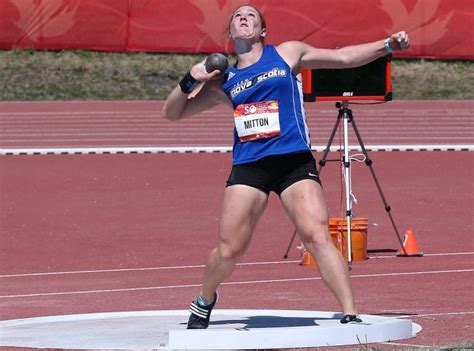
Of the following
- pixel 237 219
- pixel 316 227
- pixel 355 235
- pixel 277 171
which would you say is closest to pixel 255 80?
pixel 277 171

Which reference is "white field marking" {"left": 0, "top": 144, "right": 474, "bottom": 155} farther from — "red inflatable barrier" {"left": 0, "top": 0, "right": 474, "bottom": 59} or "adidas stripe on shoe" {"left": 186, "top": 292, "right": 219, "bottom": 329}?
"adidas stripe on shoe" {"left": 186, "top": 292, "right": 219, "bottom": 329}

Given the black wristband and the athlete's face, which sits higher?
the athlete's face

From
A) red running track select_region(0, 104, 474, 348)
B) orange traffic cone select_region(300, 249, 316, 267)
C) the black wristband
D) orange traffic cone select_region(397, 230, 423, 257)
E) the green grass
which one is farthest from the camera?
the green grass

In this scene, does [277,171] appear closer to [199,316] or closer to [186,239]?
[199,316]

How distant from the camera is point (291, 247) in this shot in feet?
46.0

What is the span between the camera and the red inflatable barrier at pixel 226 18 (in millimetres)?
30766

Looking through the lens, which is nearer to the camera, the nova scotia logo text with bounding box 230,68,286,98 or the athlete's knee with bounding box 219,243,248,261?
the nova scotia logo text with bounding box 230,68,286,98

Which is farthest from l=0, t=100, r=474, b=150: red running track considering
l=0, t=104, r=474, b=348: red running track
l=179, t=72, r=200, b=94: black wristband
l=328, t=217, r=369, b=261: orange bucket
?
l=179, t=72, r=200, b=94: black wristband

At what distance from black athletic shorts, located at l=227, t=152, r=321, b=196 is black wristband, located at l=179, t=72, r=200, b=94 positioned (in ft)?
1.78

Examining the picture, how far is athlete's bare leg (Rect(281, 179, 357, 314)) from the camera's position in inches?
316

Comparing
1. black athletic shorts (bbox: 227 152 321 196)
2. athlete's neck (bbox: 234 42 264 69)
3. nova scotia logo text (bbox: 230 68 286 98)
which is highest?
athlete's neck (bbox: 234 42 264 69)

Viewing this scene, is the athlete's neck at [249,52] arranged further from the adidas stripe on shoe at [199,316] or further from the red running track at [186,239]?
the red running track at [186,239]

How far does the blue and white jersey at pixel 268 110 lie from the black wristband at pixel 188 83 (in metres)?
0.21

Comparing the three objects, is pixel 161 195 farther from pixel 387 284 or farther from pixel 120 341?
pixel 120 341
